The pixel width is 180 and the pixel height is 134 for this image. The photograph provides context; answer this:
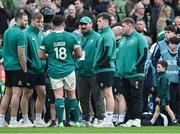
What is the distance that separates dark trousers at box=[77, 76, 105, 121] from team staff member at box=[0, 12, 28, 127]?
4.90 feet

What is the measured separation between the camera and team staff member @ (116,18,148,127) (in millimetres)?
23625

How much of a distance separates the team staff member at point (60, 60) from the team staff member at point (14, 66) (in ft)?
2.54

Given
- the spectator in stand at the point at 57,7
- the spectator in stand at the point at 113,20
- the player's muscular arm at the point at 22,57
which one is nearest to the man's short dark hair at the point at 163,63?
the spectator in stand at the point at 113,20

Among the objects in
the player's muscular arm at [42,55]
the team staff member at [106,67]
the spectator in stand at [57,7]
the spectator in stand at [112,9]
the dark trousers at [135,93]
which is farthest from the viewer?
the spectator in stand at [57,7]

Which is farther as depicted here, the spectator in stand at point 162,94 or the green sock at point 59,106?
the spectator in stand at point 162,94

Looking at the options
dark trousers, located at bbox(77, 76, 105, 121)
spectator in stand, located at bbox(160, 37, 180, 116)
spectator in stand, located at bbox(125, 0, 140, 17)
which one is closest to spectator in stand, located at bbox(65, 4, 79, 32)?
spectator in stand, located at bbox(125, 0, 140, 17)

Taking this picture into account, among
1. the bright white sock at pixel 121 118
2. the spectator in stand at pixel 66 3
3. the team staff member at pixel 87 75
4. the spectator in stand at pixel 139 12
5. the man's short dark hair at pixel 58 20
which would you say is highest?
the spectator in stand at pixel 66 3

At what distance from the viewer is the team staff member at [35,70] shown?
77.7 feet

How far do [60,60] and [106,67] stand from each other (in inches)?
56.7

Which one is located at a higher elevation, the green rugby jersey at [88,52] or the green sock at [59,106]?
the green rugby jersey at [88,52]

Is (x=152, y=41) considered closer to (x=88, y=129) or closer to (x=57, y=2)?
(x=57, y=2)

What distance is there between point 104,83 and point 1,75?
3.31 meters

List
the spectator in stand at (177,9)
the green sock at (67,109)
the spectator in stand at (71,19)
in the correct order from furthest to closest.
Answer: the spectator in stand at (177,9)
the spectator in stand at (71,19)
the green sock at (67,109)

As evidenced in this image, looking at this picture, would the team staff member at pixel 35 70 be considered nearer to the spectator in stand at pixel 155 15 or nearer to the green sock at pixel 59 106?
the green sock at pixel 59 106
